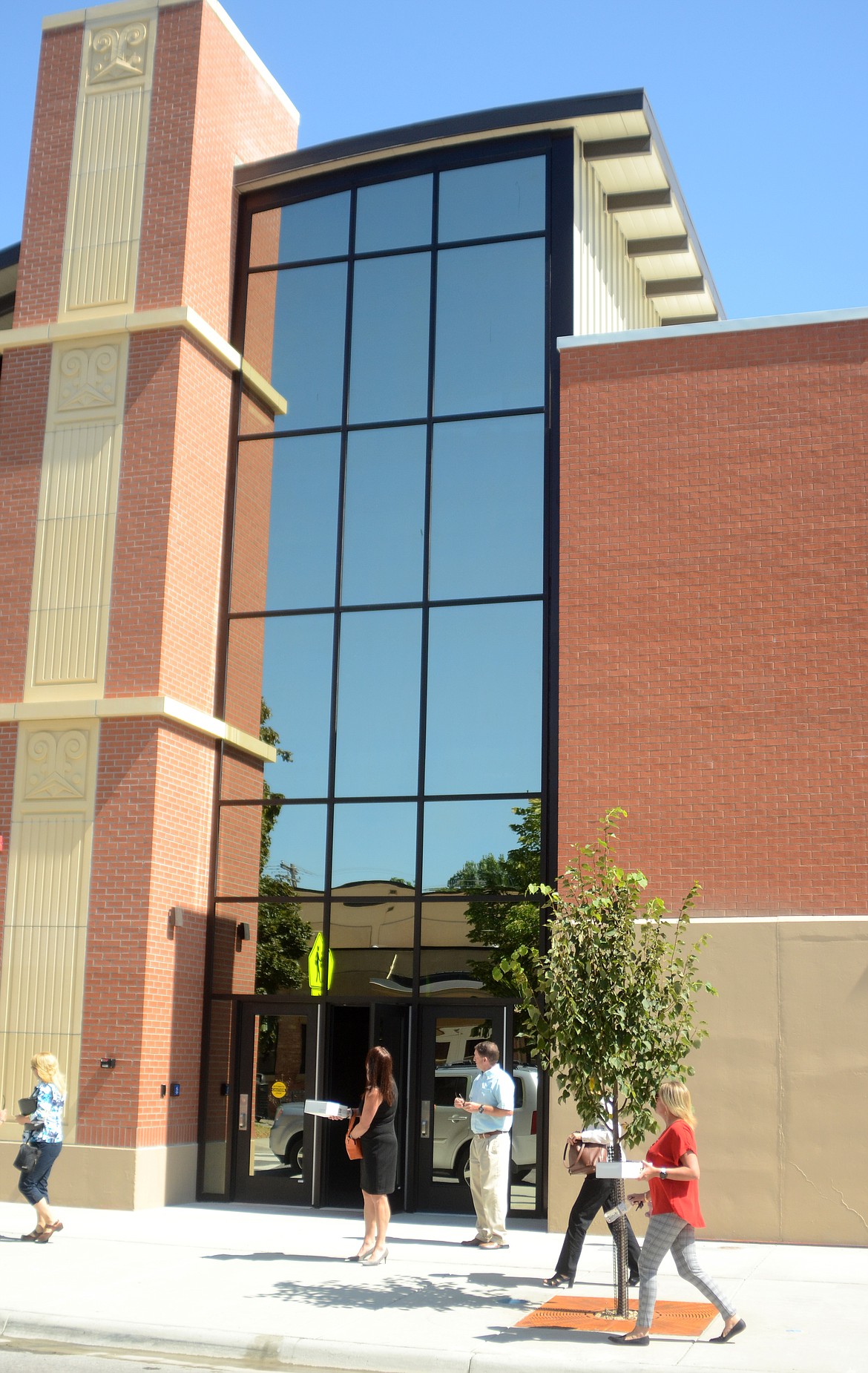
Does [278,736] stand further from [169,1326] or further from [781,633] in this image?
[169,1326]

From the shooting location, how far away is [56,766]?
1594 centimetres

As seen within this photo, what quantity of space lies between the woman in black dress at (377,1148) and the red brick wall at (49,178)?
1083 centimetres

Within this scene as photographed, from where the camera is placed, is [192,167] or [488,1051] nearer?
[488,1051]

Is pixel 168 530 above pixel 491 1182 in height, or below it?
above

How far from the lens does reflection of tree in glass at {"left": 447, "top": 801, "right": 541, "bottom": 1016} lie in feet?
49.7

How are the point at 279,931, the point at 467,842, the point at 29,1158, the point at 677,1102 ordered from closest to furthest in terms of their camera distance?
1. the point at 677,1102
2. the point at 29,1158
3. the point at 467,842
4. the point at 279,931

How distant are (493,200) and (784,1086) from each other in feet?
36.4

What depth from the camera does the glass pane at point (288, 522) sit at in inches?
672

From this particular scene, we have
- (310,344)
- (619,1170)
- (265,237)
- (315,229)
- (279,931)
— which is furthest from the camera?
(265,237)

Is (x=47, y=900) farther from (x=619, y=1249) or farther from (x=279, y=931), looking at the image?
(x=619, y=1249)

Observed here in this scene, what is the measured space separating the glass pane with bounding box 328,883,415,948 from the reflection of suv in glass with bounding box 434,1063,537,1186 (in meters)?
1.54

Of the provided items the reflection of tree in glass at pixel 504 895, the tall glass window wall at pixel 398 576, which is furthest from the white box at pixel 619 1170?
the tall glass window wall at pixel 398 576

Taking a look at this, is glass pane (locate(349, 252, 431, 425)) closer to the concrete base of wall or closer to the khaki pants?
the khaki pants

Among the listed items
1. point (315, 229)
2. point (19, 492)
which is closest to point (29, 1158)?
point (19, 492)
